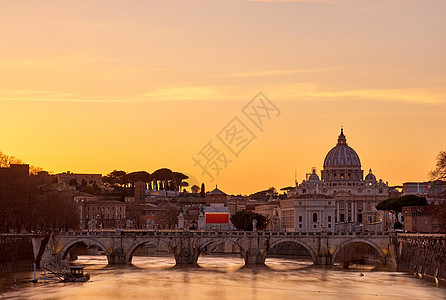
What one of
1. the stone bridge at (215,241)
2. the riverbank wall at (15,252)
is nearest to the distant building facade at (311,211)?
the stone bridge at (215,241)

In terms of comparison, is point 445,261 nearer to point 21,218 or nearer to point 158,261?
point 158,261

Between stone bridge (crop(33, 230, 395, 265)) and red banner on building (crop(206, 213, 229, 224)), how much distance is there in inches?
2689

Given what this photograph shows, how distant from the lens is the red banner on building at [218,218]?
174m

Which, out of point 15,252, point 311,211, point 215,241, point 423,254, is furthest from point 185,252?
point 311,211

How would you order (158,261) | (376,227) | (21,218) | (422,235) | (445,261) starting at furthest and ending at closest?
(376,227) → (158,261) → (21,218) → (422,235) → (445,261)

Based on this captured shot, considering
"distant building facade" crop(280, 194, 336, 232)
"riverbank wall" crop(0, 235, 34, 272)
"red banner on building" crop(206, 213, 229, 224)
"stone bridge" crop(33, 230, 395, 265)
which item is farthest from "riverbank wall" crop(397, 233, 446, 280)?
"distant building facade" crop(280, 194, 336, 232)

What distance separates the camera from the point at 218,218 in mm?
175250

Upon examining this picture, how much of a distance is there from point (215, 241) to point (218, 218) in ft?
231

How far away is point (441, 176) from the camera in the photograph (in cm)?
8469

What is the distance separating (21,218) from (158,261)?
57.7 ft

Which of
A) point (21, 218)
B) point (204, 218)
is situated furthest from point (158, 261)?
point (204, 218)

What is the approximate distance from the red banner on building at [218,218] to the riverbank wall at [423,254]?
74957 mm

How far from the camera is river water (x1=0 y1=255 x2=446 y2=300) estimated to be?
74.5m

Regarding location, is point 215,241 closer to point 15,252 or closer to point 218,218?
point 15,252
